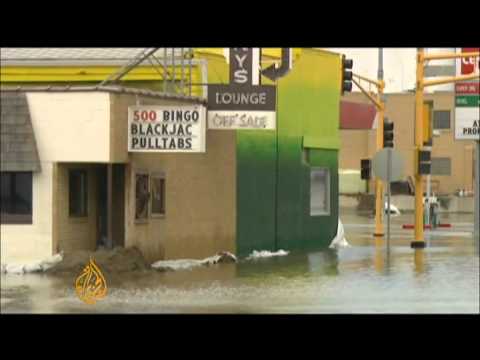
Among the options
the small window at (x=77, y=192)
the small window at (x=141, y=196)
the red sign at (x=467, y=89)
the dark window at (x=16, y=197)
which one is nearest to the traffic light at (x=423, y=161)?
the red sign at (x=467, y=89)

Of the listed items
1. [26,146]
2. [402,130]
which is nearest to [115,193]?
[26,146]

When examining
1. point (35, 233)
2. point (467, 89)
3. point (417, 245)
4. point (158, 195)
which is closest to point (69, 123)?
point (35, 233)

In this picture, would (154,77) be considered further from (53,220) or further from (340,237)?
(340,237)

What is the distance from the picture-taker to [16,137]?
24.0 metres

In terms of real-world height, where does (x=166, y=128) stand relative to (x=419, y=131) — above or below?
below

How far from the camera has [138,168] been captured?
83.3 feet

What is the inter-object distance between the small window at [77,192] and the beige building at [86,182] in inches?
0.8

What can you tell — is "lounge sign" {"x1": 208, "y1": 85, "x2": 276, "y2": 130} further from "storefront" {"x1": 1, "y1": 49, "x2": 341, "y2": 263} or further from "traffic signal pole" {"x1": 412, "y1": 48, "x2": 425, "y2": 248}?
"traffic signal pole" {"x1": 412, "y1": 48, "x2": 425, "y2": 248}

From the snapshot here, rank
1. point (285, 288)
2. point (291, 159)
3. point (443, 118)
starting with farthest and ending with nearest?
point (443, 118) → point (291, 159) → point (285, 288)

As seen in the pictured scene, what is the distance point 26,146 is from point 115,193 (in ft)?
7.99

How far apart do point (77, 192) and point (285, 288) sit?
5009 millimetres

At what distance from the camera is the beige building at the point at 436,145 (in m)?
82.2

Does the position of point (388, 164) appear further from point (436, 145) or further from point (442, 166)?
point (442, 166)

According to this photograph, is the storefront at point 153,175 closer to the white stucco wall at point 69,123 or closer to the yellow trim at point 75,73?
the white stucco wall at point 69,123
